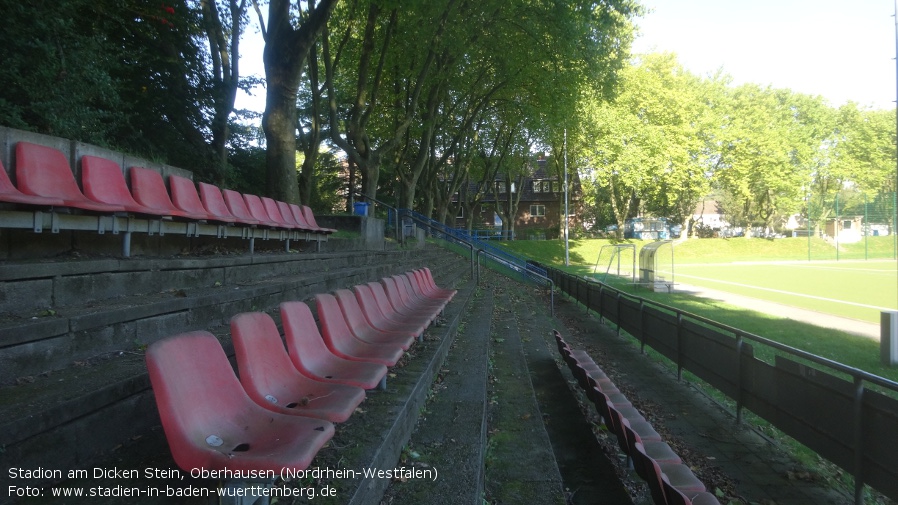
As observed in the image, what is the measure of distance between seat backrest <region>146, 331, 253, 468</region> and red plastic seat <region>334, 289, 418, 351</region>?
1.91 meters

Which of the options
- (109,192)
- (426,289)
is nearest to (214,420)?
(109,192)

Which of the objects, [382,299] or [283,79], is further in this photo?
[283,79]

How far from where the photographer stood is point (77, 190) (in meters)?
4.52

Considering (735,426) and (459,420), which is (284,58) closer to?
(459,420)

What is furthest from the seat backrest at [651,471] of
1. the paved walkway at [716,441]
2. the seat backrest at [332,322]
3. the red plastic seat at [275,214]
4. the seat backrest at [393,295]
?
the red plastic seat at [275,214]

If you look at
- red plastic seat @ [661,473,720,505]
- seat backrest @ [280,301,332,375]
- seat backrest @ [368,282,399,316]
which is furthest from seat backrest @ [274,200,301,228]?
red plastic seat @ [661,473,720,505]

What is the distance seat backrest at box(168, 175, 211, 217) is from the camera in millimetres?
5980

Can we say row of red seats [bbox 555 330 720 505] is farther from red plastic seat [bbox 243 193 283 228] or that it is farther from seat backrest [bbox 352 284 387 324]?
red plastic seat [bbox 243 193 283 228]

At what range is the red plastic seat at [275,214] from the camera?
8.09 metres

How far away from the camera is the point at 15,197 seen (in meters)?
3.65

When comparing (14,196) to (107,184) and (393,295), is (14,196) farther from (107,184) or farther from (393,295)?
(393,295)

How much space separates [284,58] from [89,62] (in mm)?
3124

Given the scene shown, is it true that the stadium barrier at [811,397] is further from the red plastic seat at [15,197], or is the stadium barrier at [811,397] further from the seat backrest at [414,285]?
the red plastic seat at [15,197]

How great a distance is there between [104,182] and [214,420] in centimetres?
394
